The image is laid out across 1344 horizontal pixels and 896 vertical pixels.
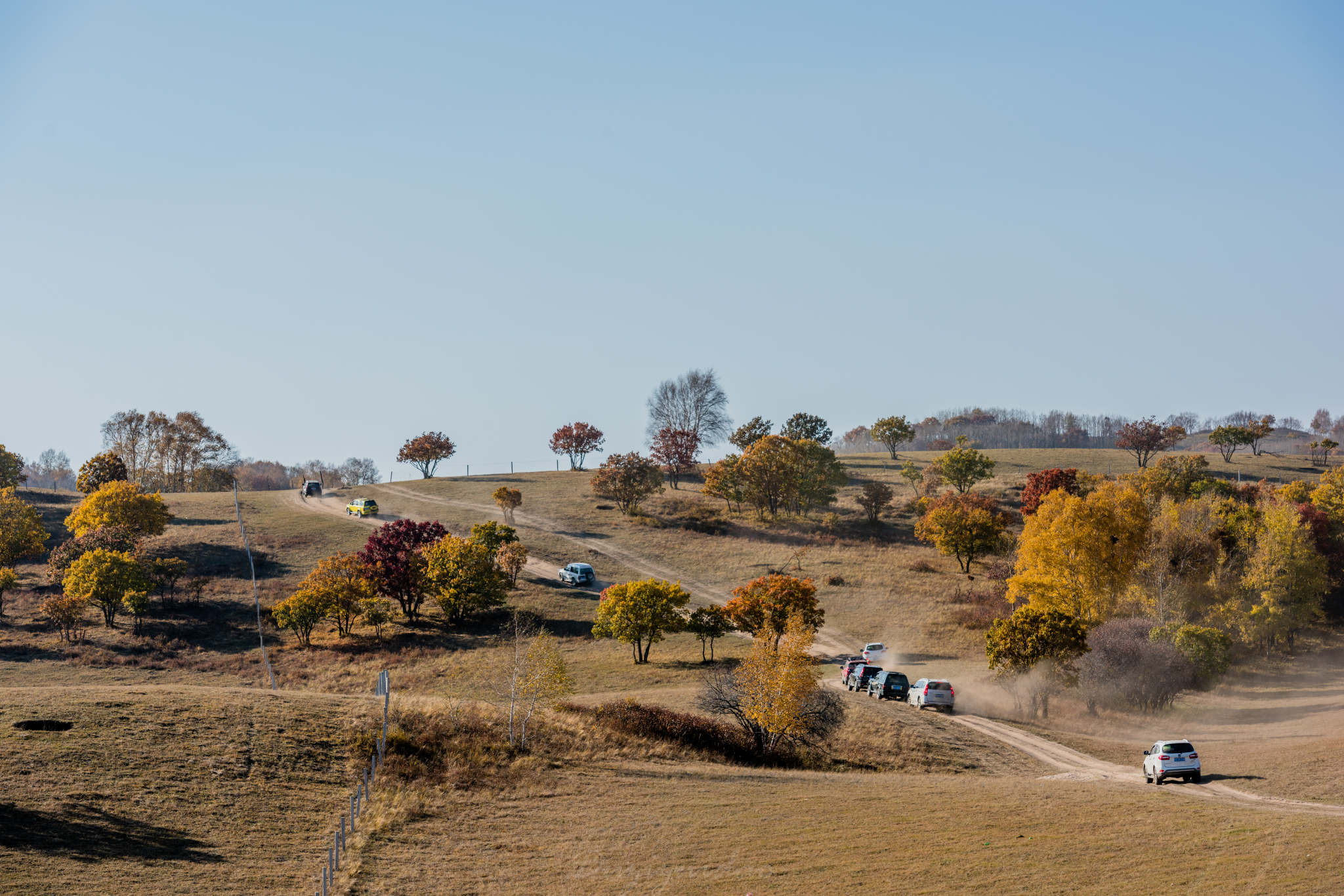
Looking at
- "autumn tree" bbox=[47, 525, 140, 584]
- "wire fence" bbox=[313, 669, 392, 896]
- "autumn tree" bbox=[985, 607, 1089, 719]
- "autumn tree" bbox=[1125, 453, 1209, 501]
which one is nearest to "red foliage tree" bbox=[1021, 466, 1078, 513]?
"autumn tree" bbox=[1125, 453, 1209, 501]

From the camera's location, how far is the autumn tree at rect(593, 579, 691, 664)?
204 ft

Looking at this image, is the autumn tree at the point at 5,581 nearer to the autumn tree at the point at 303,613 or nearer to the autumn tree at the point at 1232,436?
the autumn tree at the point at 303,613

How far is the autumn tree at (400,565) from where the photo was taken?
72.8 metres

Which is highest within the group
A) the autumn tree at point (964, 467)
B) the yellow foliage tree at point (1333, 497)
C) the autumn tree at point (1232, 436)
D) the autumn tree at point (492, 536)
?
the autumn tree at point (1232, 436)

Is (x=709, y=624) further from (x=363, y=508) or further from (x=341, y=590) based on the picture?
(x=363, y=508)

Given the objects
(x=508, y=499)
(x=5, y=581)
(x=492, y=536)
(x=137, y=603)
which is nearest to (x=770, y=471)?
(x=508, y=499)

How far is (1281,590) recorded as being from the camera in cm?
6794

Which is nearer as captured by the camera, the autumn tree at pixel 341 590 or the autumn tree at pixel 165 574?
the autumn tree at pixel 341 590

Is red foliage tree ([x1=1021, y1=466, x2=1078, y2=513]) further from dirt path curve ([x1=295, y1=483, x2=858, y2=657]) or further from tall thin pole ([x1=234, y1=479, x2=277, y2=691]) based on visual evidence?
tall thin pole ([x1=234, y1=479, x2=277, y2=691])

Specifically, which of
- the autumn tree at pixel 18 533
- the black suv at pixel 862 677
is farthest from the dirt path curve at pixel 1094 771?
the autumn tree at pixel 18 533

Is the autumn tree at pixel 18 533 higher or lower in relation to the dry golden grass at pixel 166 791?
higher

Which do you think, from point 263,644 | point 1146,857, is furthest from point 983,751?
point 263,644

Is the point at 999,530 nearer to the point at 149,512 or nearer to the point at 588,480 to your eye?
the point at 588,480

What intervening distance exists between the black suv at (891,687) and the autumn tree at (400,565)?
37.8 m
